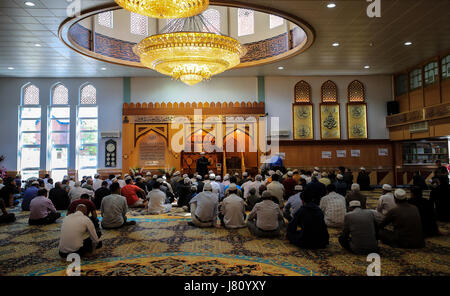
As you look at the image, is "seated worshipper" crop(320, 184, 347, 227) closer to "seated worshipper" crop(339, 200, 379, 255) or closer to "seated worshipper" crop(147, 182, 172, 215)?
"seated worshipper" crop(339, 200, 379, 255)

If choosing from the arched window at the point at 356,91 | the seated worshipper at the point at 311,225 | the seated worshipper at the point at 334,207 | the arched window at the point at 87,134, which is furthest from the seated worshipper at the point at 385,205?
the arched window at the point at 87,134

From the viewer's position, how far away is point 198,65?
638cm

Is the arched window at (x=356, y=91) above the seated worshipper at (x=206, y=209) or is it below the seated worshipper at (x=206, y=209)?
above

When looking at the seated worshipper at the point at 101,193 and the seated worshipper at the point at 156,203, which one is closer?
the seated worshipper at the point at 156,203

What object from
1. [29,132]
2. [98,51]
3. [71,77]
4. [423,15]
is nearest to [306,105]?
[423,15]

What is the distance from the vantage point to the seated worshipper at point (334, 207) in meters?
4.44

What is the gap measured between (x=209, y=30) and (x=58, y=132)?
6.18 metres

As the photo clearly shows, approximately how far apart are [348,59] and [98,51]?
6.93 meters

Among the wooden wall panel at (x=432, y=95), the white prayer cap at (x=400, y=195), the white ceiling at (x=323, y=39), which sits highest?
the white ceiling at (x=323, y=39)

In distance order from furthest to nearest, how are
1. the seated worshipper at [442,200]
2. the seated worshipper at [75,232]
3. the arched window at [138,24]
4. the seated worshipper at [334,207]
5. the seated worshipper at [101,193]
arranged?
the arched window at [138,24]
the seated worshipper at [101,193]
the seated worshipper at [442,200]
the seated worshipper at [334,207]
the seated worshipper at [75,232]

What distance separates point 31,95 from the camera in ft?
35.9

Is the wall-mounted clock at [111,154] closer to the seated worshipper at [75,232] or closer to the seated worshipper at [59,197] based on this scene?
the seated worshipper at [59,197]

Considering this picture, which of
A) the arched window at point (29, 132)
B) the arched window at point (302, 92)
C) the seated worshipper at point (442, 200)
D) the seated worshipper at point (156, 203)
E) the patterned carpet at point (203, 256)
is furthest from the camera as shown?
the arched window at point (302, 92)

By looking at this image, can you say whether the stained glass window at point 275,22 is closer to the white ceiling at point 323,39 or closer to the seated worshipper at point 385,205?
the white ceiling at point 323,39
